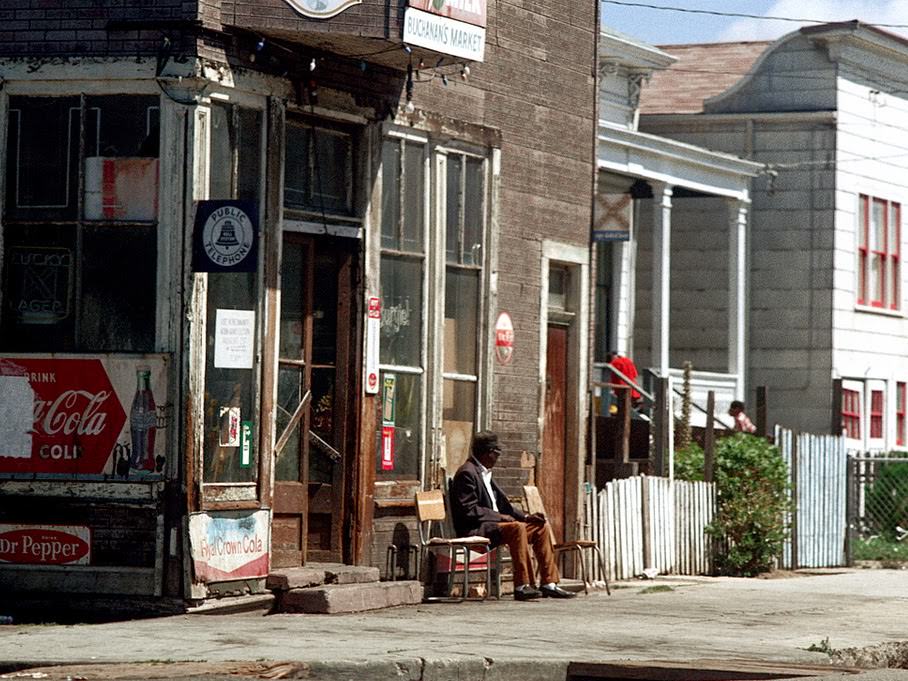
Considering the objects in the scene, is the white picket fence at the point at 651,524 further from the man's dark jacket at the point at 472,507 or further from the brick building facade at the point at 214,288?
the brick building facade at the point at 214,288

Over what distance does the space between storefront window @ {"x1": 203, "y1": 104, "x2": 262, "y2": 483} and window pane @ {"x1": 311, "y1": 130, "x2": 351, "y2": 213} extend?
89 centimetres

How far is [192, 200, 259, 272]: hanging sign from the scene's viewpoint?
43.3 ft

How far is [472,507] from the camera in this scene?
15648mm

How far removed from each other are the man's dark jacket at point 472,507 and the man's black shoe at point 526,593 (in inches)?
16.3

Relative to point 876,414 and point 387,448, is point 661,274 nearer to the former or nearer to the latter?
point 876,414

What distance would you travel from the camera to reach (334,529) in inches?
589

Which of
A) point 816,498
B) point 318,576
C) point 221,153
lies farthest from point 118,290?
point 816,498

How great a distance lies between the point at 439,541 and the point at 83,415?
3.34 metres

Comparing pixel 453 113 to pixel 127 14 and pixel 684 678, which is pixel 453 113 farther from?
pixel 684 678

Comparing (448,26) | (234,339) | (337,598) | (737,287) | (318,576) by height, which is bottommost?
(337,598)

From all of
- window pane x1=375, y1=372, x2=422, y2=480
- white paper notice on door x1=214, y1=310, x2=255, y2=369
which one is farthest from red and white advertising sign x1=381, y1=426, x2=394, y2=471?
white paper notice on door x1=214, y1=310, x2=255, y2=369

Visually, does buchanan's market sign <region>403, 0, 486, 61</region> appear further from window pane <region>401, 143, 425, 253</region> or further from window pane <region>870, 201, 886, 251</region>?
window pane <region>870, 201, 886, 251</region>

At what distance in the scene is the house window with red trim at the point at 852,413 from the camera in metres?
30.9

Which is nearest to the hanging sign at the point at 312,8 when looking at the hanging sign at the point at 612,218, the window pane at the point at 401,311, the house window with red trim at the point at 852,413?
the window pane at the point at 401,311
